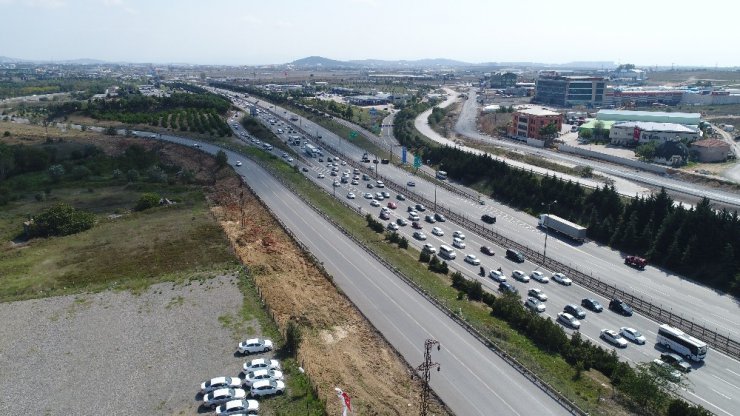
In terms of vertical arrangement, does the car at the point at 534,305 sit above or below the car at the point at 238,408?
below

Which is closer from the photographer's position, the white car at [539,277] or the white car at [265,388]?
the white car at [265,388]

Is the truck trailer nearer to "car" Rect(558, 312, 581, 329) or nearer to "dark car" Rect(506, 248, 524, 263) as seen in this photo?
"dark car" Rect(506, 248, 524, 263)

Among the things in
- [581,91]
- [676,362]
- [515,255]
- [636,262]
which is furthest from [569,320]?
[581,91]

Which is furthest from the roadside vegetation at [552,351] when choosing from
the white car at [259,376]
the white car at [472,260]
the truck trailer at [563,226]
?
the truck trailer at [563,226]

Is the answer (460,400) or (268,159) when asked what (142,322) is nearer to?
(460,400)

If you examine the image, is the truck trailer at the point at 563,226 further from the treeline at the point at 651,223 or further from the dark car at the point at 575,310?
the dark car at the point at 575,310

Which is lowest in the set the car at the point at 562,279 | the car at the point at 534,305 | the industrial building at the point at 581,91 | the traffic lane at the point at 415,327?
the car at the point at 562,279

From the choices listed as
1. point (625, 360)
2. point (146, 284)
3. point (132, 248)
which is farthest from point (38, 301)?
point (625, 360)

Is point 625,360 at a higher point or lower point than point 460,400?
lower
